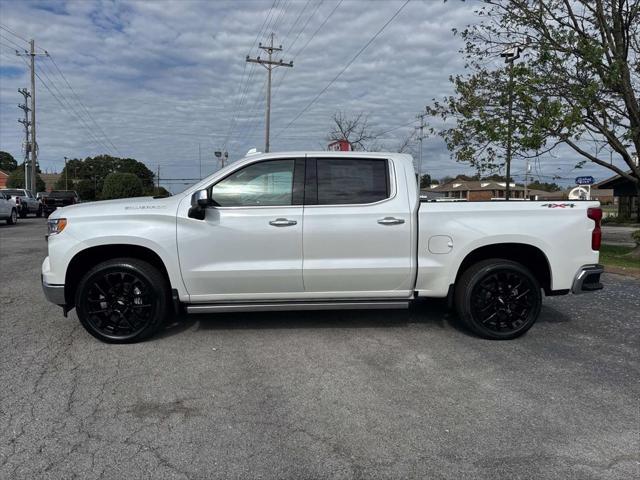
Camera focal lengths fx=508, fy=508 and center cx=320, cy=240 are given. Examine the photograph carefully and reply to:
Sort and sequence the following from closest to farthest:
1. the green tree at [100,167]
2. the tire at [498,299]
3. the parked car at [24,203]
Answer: the tire at [498,299]
the parked car at [24,203]
the green tree at [100,167]

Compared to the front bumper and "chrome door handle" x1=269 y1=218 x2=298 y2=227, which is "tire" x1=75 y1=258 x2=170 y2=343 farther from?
"chrome door handle" x1=269 y1=218 x2=298 y2=227

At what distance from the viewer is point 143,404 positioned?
3.80 metres

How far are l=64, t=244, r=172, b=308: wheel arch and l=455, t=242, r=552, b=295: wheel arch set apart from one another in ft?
10.5

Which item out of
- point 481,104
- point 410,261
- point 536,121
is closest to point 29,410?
point 410,261

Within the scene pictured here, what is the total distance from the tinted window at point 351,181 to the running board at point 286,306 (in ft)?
3.47

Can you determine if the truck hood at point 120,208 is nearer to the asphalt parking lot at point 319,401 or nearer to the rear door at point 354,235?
the asphalt parking lot at point 319,401

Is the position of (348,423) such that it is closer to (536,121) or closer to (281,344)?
(281,344)

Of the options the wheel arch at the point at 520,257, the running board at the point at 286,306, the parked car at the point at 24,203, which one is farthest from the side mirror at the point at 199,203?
the parked car at the point at 24,203

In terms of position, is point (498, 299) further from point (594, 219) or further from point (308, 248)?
point (308, 248)

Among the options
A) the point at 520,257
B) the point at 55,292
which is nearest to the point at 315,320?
the point at 520,257

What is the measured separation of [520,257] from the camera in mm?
5684

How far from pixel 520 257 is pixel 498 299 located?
659mm

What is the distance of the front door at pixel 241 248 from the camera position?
16.7ft

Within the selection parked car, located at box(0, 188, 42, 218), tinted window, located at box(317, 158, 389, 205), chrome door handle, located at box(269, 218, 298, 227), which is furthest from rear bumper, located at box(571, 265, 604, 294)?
parked car, located at box(0, 188, 42, 218)
